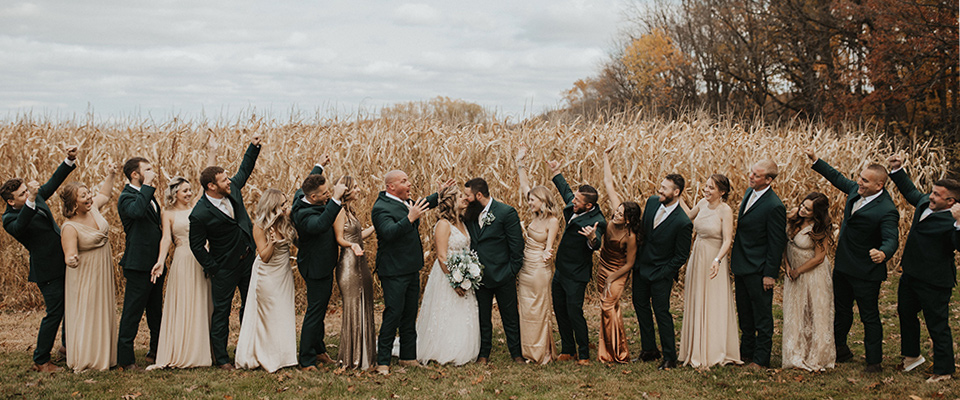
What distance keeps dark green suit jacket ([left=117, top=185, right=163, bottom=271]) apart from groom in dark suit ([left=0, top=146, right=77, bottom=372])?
549mm

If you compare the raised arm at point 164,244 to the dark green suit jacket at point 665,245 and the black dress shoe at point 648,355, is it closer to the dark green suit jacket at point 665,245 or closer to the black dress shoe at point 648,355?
the dark green suit jacket at point 665,245

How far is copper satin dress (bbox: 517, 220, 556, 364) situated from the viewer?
6.16 metres

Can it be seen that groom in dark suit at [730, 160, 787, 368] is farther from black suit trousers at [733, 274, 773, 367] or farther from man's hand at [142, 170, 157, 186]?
man's hand at [142, 170, 157, 186]

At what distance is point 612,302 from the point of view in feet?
20.2

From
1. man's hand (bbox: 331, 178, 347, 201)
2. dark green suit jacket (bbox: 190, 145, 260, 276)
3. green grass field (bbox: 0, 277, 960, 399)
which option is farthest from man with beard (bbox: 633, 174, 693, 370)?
dark green suit jacket (bbox: 190, 145, 260, 276)

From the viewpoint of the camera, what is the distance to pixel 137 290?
5.99 meters

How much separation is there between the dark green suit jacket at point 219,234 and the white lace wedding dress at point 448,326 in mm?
1719

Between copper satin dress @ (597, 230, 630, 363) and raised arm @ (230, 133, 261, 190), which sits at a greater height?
raised arm @ (230, 133, 261, 190)

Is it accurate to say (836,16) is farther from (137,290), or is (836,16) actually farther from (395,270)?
(137,290)

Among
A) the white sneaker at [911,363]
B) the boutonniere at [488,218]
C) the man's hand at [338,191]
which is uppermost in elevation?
the man's hand at [338,191]

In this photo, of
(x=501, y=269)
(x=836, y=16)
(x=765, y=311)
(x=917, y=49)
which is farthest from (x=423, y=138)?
(x=836, y=16)

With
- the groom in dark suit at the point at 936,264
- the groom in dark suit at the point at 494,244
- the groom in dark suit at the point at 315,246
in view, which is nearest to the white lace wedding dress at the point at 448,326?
the groom in dark suit at the point at 494,244

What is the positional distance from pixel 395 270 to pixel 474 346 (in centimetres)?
106

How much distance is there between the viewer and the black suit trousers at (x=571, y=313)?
20.2 feet
